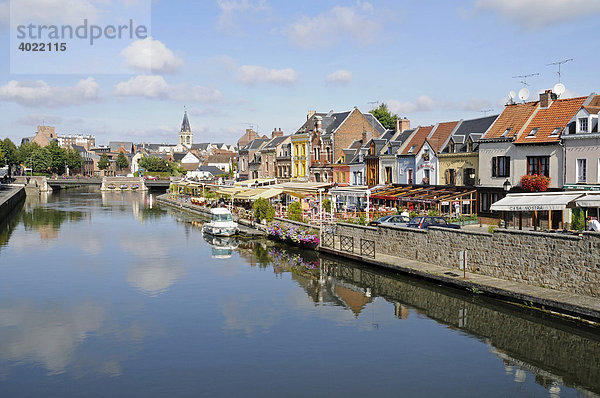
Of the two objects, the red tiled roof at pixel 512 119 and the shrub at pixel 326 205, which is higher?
the red tiled roof at pixel 512 119

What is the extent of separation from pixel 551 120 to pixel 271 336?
27.2 meters

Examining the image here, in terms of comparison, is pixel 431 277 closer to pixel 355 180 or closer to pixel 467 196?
pixel 467 196

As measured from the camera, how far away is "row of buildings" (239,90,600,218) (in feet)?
115

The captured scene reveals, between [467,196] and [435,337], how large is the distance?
23.8 metres

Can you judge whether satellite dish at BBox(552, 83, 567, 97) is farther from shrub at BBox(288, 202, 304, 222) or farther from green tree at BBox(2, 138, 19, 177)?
green tree at BBox(2, 138, 19, 177)

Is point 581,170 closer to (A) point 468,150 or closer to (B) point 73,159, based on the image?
(A) point 468,150

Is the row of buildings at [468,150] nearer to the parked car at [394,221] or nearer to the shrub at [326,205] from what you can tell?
the parked car at [394,221]

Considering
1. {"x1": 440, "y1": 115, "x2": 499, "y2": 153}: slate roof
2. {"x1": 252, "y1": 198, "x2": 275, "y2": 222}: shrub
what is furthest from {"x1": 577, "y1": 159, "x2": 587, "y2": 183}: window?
{"x1": 252, "y1": 198, "x2": 275, "y2": 222}: shrub

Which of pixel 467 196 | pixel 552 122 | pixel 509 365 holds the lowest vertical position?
pixel 509 365

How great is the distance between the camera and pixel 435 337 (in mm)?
21422

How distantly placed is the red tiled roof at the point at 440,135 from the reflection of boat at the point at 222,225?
61.9ft

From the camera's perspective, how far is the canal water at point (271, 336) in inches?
672

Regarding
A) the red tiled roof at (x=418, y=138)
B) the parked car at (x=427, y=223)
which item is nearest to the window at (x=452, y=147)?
the red tiled roof at (x=418, y=138)

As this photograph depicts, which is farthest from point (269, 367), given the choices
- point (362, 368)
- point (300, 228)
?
point (300, 228)
